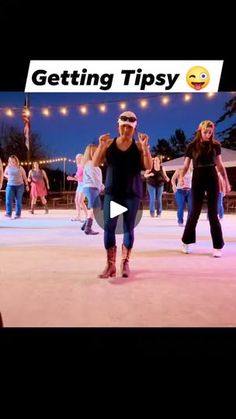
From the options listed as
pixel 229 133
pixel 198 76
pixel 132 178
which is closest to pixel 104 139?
pixel 132 178

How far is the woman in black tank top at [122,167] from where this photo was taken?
12.1ft

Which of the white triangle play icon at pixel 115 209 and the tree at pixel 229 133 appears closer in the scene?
the white triangle play icon at pixel 115 209

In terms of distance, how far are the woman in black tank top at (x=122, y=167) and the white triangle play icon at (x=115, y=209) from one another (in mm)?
25

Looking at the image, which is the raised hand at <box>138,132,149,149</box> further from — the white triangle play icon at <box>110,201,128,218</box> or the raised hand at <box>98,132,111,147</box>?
the white triangle play icon at <box>110,201,128,218</box>

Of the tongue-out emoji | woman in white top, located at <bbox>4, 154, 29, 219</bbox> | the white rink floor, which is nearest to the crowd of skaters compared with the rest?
the white rink floor

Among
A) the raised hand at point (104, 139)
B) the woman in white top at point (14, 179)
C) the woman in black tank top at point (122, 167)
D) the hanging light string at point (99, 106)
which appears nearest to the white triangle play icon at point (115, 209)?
the woman in black tank top at point (122, 167)

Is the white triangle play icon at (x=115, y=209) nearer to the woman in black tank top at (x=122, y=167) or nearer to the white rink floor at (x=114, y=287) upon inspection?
the woman in black tank top at (x=122, y=167)

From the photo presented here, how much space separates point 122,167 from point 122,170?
3cm

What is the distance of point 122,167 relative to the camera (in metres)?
3.67

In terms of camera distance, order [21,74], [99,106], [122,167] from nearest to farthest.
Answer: [122,167], [21,74], [99,106]

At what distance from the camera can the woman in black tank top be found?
368 centimetres

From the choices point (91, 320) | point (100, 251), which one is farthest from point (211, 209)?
point (91, 320)

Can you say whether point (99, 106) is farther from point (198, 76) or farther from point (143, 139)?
point (143, 139)
